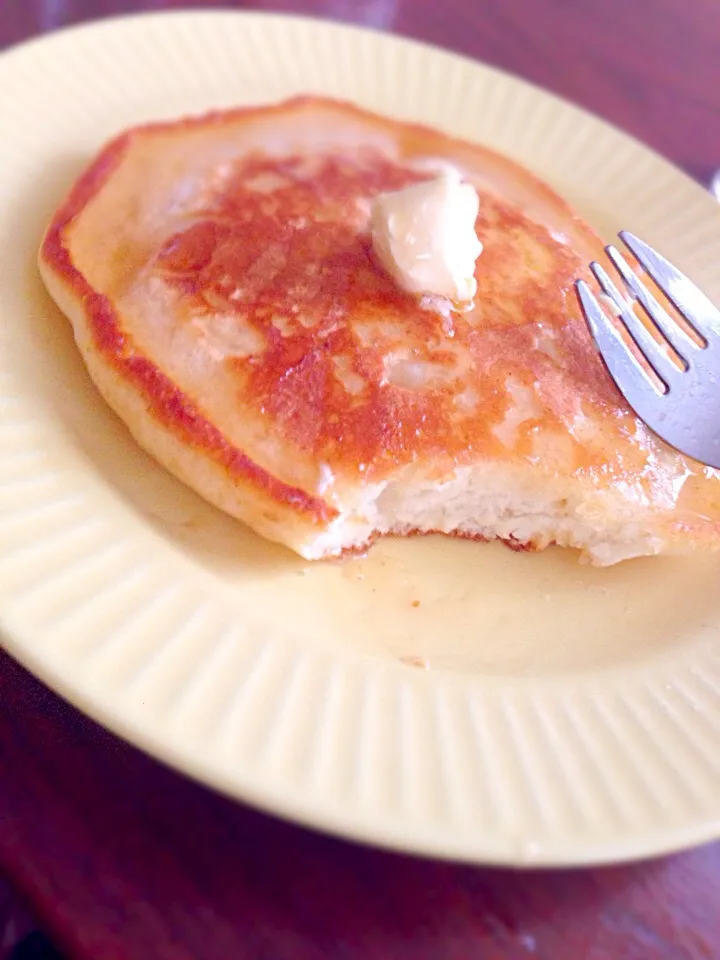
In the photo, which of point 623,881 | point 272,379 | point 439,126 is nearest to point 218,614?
point 272,379

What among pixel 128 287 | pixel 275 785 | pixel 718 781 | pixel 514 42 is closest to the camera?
pixel 275 785

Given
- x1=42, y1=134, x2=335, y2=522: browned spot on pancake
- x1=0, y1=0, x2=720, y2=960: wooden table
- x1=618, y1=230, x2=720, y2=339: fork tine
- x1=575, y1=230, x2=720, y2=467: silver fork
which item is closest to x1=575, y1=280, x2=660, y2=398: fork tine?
x1=575, y1=230, x2=720, y2=467: silver fork

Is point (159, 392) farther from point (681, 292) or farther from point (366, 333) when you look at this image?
point (681, 292)

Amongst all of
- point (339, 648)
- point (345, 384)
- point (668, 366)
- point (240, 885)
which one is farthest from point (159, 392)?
point (668, 366)

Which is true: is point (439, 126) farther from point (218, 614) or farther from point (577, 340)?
point (218, 614)

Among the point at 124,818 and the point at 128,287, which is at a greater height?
the point at 128,287

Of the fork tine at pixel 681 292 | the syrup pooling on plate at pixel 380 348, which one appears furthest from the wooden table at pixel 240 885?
the fork tine at pixel 681 292
